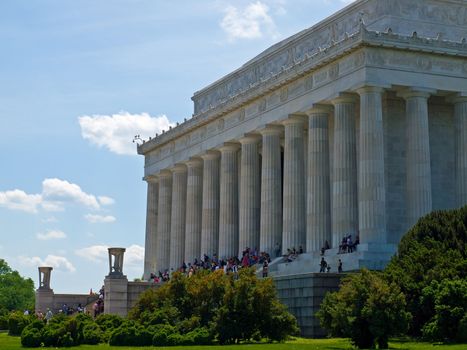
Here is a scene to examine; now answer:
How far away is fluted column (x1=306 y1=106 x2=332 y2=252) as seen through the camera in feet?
227

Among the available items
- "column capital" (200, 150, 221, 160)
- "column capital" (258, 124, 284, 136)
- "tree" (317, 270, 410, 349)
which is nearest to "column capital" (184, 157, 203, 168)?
"column capital" (200, 150, 221, 160)

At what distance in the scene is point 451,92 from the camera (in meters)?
67.1

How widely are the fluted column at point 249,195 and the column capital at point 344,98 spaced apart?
15.0 m

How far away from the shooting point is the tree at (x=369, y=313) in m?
39.4

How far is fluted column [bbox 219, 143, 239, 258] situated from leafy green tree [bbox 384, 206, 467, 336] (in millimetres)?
37186

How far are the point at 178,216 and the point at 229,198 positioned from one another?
1294cm

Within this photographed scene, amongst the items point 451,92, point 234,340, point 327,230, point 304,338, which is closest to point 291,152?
point 327,230

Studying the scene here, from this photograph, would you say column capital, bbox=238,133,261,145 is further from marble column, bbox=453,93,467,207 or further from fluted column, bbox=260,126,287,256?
marble column, bbox=453,93,467,207

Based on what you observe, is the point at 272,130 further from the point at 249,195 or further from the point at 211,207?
the point at 211,207

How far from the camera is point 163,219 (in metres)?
103

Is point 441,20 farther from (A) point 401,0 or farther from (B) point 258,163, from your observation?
(B) point 258,163

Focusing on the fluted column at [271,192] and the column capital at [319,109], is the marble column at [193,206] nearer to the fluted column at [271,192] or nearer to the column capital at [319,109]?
the fluted column at [271,192]

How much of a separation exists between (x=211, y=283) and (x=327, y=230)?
23.8 meters

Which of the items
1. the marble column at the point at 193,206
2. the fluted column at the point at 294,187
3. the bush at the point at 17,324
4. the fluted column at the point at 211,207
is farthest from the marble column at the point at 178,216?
the bush at the point at 17,324
